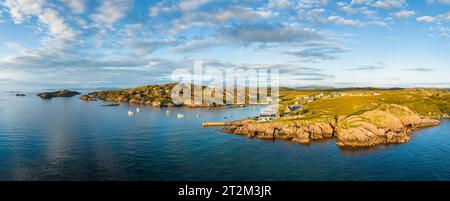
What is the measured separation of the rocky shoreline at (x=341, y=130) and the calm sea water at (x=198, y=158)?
536cm

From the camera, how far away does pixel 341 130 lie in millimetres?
113125

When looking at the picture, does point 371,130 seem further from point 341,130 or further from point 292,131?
point 292,131

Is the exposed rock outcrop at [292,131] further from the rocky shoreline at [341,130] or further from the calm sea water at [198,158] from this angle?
the calm sea water at [198,158]

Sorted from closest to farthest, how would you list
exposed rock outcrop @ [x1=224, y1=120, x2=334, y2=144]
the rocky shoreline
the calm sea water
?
the calm sea water < the rocky shoreline < exposed rock outcrop @ [x1=224, y1=120, x2=334, y2=144]

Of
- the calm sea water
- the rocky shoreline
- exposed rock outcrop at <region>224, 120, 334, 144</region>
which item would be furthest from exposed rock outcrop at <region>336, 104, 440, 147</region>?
exposed rock outcrop at <region>224, 120, 334, 144</region>

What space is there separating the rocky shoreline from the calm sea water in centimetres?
536

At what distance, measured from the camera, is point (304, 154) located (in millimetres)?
92250

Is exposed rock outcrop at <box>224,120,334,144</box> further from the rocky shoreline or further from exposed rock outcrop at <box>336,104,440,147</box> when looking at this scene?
exposed rock outcrop at <box>336,104,440,147</box>

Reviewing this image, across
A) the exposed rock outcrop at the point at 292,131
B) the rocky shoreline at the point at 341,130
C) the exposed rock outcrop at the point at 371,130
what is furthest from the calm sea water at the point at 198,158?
the exposed rock outcrop at the point at 292,131

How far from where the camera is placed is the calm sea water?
2847 inches

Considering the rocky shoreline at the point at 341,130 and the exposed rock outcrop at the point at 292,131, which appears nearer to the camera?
the rocky shoreline at the point at 341,130

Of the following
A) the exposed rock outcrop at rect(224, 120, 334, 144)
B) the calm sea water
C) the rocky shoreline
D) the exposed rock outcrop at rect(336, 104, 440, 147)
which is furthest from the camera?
the exposed rock outcrop at rect(224, 120, 334, 144)

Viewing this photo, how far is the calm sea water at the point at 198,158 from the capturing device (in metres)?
72.3
